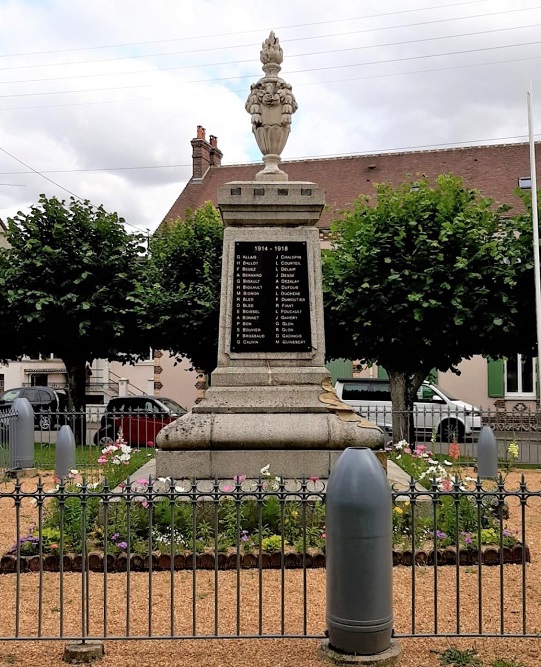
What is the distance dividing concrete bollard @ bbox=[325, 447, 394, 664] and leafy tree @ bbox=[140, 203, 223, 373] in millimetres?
14327

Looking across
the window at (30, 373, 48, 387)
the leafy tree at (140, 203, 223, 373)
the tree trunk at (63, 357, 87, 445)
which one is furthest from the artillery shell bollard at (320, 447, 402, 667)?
the window at (30, 373, 48, 387)

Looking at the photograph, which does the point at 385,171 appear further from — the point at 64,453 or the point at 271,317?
the point at 271,317

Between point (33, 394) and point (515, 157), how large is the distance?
20.8 m

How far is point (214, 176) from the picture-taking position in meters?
34.2

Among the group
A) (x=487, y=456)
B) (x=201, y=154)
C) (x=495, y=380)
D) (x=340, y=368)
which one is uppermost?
(x=201, y=154)

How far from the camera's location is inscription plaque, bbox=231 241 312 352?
8.35 m

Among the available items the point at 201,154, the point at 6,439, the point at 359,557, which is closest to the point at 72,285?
the point at 6,439

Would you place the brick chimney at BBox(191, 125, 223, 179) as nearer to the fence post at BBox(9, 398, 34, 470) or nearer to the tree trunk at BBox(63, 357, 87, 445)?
the tree trunk at BBox(63, 357, 87, 445)

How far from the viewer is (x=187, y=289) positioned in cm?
1903

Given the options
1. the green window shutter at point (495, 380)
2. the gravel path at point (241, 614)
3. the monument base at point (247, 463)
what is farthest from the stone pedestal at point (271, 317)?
the green window shutter at point (495, 380)

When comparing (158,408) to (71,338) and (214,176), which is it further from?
(214,176)

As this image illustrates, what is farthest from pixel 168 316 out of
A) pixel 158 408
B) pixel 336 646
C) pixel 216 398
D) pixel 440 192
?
pixel 336 646

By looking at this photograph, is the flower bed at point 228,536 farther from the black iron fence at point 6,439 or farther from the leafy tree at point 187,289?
the leafy tree at point 187,289

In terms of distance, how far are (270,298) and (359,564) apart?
457cm
